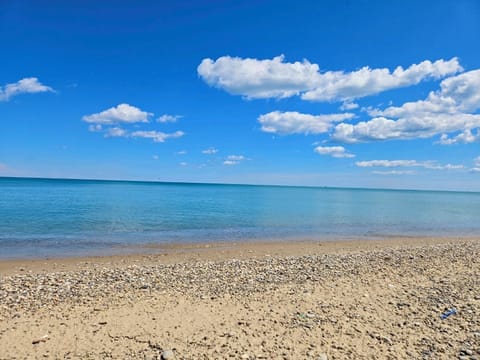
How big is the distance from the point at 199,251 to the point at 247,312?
9659 mm

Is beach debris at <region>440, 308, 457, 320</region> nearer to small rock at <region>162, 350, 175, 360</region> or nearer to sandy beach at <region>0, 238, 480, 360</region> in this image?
sandy beach at <region>0, 238, 480, 360</region>

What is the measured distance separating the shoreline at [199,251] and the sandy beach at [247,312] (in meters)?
1.11

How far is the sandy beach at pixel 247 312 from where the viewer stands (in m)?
5.66

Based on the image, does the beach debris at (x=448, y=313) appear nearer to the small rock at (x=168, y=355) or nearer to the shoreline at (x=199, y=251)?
the small rock at (x=168, y=355)

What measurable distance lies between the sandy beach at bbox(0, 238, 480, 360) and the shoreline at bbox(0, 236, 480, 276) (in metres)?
1.11

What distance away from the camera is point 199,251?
16641mm

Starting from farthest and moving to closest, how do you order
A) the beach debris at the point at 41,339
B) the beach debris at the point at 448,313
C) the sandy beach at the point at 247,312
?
the beach debris at the point at 448,313
the beach debris at the point at 41,339
the sandy beach at the point at 247,312

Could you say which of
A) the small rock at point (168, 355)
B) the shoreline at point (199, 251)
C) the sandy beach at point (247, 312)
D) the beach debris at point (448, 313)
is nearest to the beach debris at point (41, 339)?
the sandy beach at point (247, 312)

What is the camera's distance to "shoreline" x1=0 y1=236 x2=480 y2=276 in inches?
526

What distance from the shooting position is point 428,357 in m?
5.36

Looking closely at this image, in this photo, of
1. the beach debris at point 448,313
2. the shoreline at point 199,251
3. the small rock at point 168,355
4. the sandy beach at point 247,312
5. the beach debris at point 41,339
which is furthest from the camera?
the shoreline at point 199,251

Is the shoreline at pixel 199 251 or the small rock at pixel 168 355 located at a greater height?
the small rock at pixel 168 355

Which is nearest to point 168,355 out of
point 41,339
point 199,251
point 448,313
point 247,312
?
point 247,312

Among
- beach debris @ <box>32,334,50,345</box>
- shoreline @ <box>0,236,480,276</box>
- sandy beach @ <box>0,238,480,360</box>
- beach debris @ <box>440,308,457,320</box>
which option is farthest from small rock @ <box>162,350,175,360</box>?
shoreline @ <box>0,236,480,276</box>
